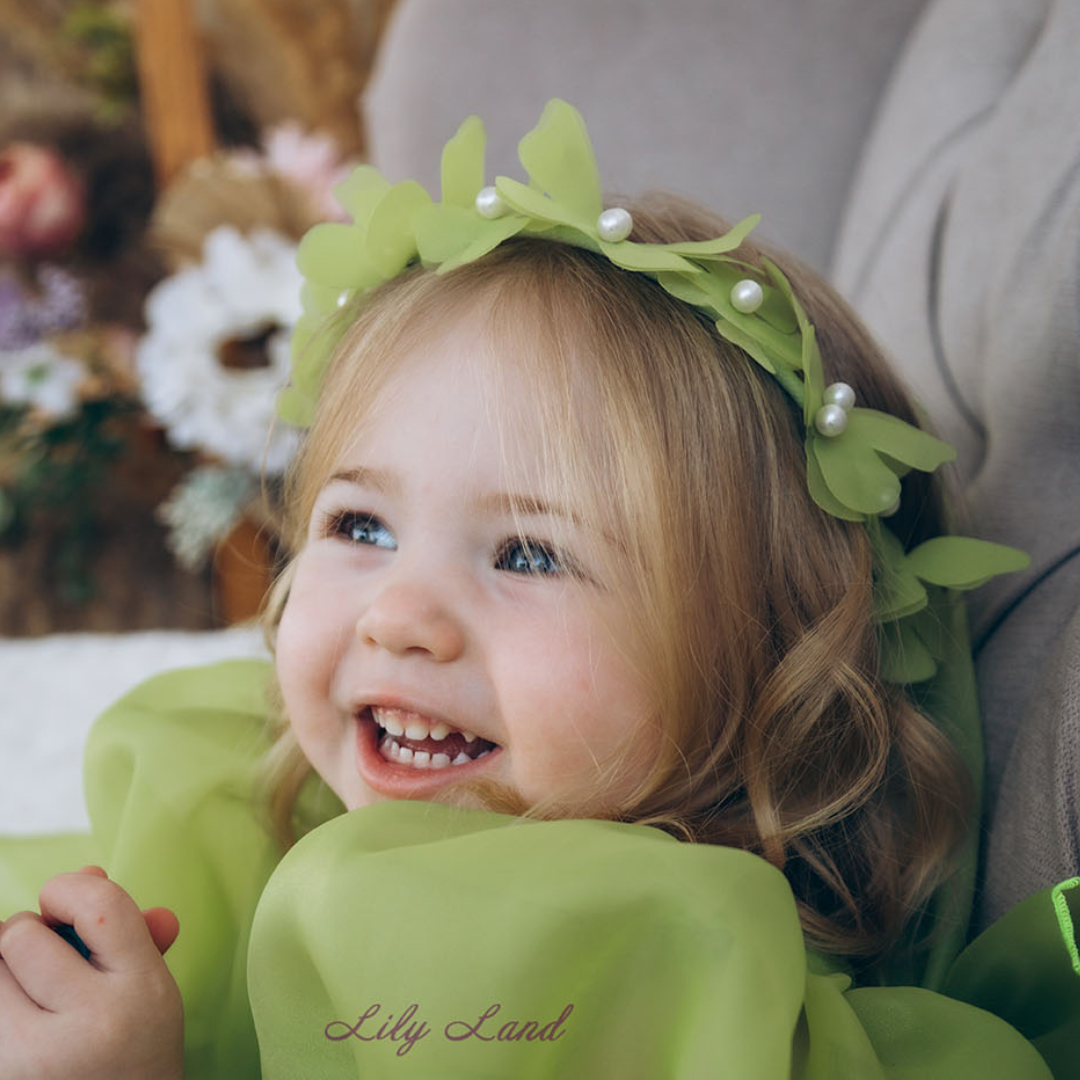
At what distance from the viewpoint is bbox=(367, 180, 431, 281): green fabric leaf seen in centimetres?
70

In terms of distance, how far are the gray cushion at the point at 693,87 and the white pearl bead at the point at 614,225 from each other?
20.6 inches

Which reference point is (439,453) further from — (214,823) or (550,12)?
(550,12)

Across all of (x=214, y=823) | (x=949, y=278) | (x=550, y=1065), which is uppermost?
(x=949, y=278)

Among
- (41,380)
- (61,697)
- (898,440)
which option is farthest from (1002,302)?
(41,380)

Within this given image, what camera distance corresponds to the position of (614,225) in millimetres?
633

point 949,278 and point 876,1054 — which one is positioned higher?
point 949,278

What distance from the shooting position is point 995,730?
693 mm

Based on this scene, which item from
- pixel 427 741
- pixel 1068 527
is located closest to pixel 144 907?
pixel 427 741

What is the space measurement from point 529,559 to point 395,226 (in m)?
0.25

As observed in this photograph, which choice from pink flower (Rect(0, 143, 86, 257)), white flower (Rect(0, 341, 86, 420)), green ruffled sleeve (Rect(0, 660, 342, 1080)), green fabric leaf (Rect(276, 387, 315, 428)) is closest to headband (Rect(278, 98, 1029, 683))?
green fabric leaf (Rect(276, 387, 315, 428))

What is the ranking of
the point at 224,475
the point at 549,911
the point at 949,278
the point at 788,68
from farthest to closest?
1. the point at 224,475
2. the point at 788,68
3. the point at 949,278
4. the point at 549,911

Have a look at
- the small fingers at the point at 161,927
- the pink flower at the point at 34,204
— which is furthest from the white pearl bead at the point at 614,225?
the pink flower at the point at 34,204

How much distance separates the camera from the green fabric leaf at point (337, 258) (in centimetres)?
74

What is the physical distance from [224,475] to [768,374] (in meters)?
1.02
